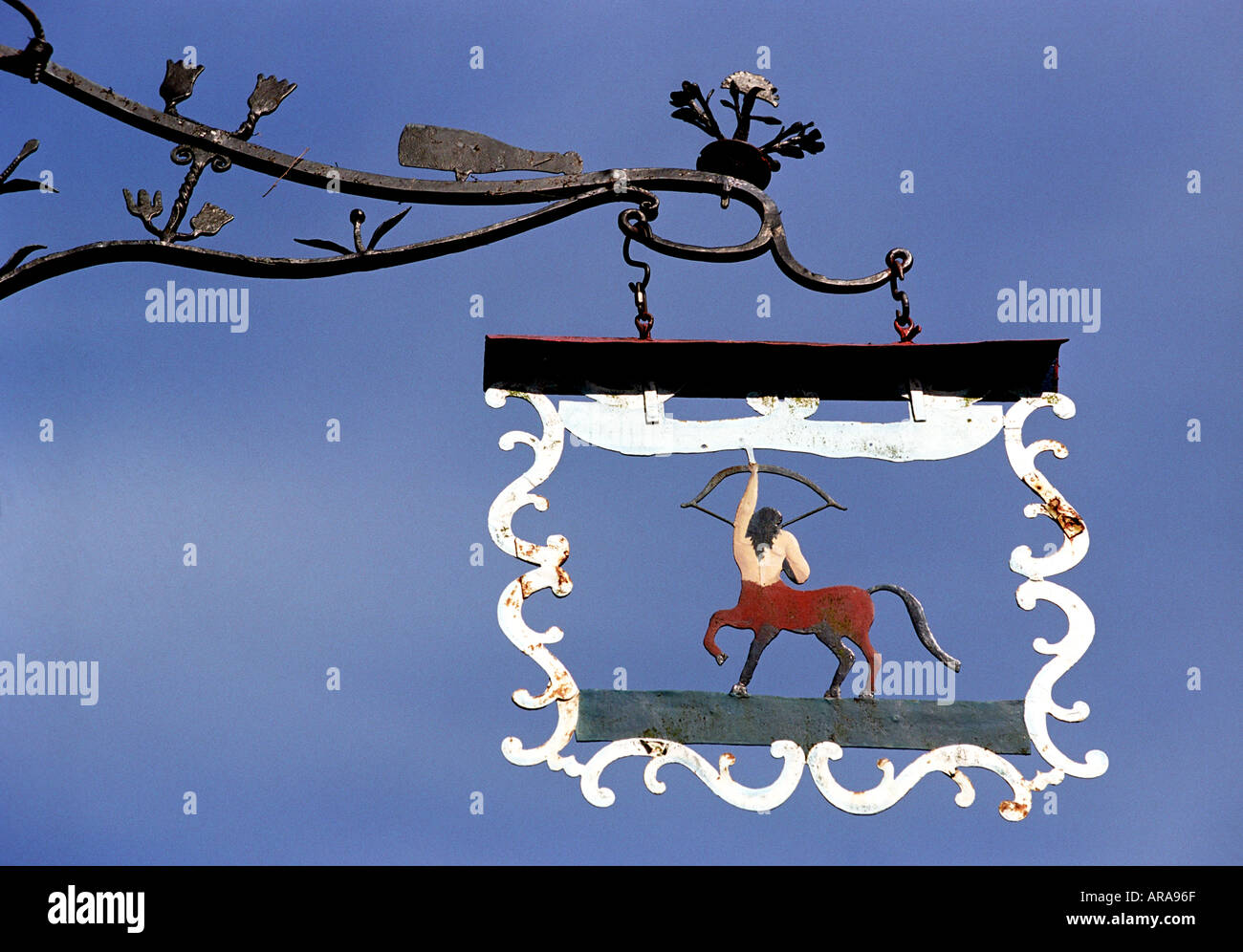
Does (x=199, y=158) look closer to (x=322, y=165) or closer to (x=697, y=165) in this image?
(x=322, y=165)

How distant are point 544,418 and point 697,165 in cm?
114

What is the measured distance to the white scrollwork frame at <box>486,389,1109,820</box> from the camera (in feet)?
25.1

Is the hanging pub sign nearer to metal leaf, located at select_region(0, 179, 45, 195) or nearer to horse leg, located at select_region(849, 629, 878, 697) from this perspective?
horse leg, located at select_region(849, 629, 878, 697)

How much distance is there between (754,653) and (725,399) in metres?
1.00

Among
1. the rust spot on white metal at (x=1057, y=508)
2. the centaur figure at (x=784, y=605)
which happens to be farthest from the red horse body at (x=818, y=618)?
the rust spot on white metal at (x=1057, y=508)

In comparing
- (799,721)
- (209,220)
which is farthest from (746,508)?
(209,220)

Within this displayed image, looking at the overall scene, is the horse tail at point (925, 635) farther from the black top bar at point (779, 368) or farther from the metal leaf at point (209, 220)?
the metal leaf at point (209, 220)

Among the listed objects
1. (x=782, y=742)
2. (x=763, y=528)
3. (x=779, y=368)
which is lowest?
(x=782, y=742)

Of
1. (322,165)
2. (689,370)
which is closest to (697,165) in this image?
(689,370)

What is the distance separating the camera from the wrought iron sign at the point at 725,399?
304 inches

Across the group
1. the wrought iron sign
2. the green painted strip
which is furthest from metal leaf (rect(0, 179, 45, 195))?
the green painted strip

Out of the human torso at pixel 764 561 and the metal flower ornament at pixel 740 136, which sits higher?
the metal flower ornament at pixel 740 136

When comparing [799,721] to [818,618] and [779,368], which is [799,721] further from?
[779,368]

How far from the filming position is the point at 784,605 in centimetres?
810
